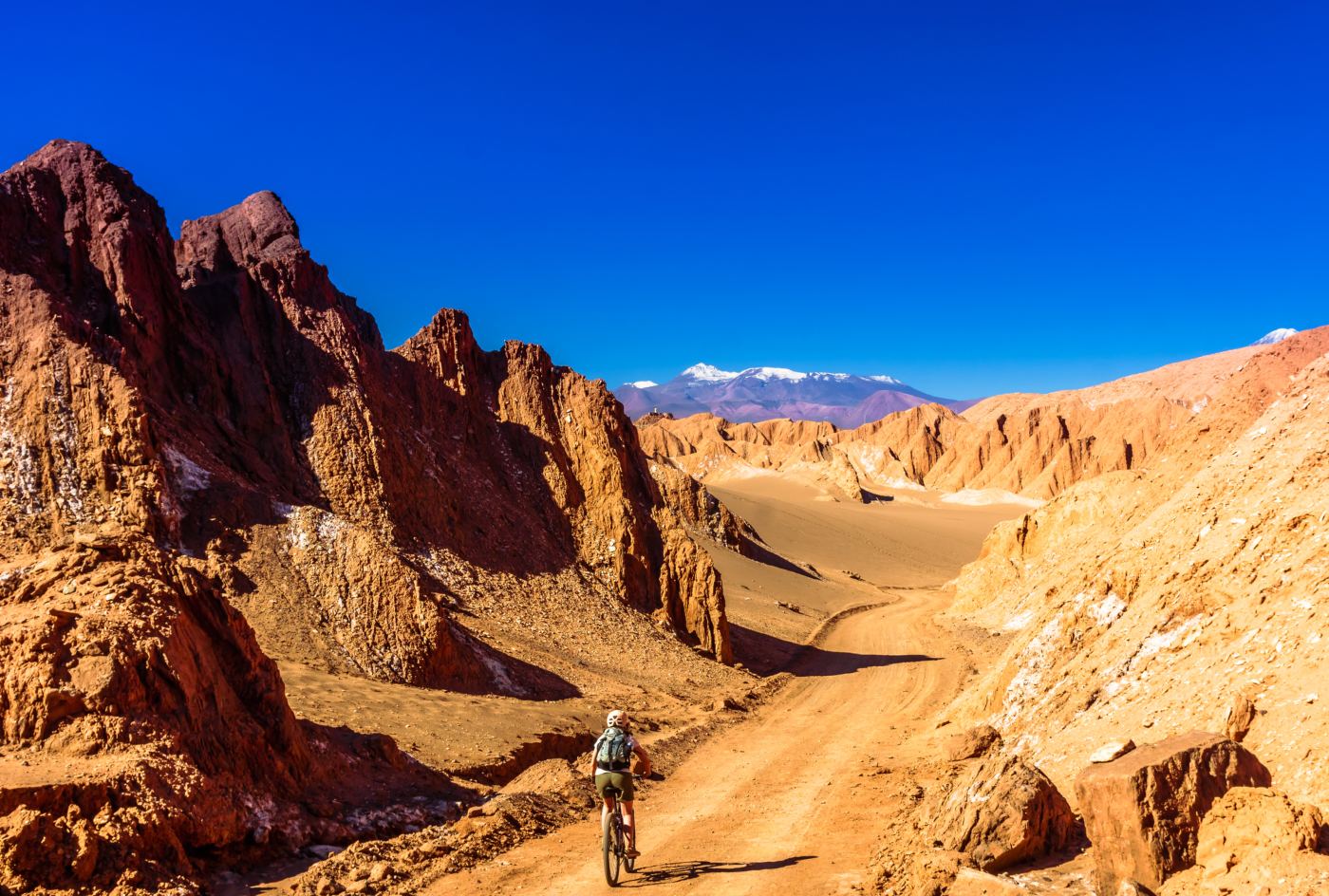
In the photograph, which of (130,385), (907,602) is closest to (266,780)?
(130,385)

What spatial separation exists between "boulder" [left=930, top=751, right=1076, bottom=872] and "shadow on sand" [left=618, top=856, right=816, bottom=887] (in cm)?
168

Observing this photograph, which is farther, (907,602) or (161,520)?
(907,602)

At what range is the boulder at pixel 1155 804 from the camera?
633cm

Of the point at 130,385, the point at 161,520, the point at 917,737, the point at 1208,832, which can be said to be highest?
the point at 130,385

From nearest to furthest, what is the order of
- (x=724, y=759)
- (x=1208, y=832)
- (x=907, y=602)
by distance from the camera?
(x=1208, y=832) → (x=724, y=759) → (x=907, y=602)

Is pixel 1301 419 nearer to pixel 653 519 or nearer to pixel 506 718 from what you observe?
pixel 506 718

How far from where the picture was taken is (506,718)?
15.4m

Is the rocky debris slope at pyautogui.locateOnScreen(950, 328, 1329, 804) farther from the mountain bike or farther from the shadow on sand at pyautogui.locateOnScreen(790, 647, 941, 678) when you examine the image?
the shadow on sand at pyautogui.locateOnScreen(790, 647, 941, 678)

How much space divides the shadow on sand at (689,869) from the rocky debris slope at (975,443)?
8514 cm

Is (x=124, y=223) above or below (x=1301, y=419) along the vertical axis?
above

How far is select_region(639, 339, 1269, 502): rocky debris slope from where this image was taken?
108 meters

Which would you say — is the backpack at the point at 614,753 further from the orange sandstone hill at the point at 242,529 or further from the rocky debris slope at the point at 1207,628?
the rocky debris slope at the point at 1207,628

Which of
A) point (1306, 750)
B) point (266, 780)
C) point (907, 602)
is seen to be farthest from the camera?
point (907, 602)

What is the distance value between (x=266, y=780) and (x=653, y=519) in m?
18.7
